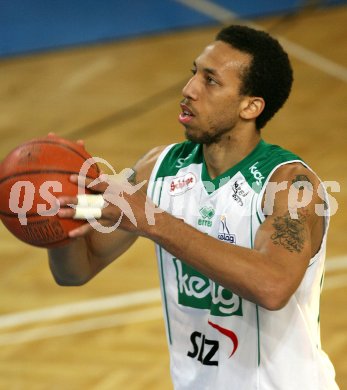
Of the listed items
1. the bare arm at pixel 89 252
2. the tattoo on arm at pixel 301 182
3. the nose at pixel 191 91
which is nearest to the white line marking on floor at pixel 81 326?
the bare arm at pixel 89 252

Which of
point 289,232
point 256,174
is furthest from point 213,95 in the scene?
point 289,232

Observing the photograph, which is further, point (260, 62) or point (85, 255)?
point (85, 255)

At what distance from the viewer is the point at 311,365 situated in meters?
3.90

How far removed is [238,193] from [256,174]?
0.10m

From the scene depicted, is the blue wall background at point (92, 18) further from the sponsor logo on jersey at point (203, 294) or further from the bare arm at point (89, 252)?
the sponsor logo on jersey at point (203, 294)

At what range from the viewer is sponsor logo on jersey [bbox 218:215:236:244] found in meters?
3.88

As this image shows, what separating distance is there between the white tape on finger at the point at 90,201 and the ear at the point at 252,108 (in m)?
0.96

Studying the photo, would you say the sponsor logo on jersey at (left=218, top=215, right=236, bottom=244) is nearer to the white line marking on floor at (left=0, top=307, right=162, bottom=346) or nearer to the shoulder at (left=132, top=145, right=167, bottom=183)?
the shoulder at (left=132, top=145, right=167, bottom=183)

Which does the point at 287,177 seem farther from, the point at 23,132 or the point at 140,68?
the point at 140,68

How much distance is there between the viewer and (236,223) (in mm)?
3883

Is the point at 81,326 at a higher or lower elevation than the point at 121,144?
higher

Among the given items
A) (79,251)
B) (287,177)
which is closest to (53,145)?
(79,251)

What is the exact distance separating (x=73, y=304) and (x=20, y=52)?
4.94 m

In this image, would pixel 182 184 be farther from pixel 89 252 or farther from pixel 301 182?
pixel 301 182
